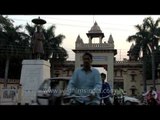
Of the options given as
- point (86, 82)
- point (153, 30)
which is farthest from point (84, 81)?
point (153, 30)

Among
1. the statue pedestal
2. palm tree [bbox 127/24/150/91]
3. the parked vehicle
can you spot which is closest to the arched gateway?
palm tree [bbox 127/24/150/91]

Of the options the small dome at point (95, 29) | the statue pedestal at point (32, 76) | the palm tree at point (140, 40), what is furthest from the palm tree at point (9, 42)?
the statue pedestal at point (32, 76)

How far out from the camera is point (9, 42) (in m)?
42.7

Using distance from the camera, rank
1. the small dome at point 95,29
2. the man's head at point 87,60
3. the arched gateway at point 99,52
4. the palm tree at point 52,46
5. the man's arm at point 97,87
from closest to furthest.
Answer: the man's arm at point 97,87
the man's head at point 87,60
the palm tree at point 52,46
the arched gateway at point 99,52
the small dome at point 95,29

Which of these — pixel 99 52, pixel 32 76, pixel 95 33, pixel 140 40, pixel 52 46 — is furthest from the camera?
pixel 95 33

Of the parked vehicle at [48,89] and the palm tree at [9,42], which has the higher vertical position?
the palm tree at [9,42]

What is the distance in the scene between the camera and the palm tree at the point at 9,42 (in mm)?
42000

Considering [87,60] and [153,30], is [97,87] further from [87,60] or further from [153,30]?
[153,30]

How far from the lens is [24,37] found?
4462 centimetres

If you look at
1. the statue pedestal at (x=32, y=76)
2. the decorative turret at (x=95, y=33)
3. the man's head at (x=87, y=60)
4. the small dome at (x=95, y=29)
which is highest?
the small dome at (x=95, y=29)

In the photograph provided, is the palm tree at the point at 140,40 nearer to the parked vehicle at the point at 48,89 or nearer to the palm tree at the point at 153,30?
the palm tree at the point at 153,30
